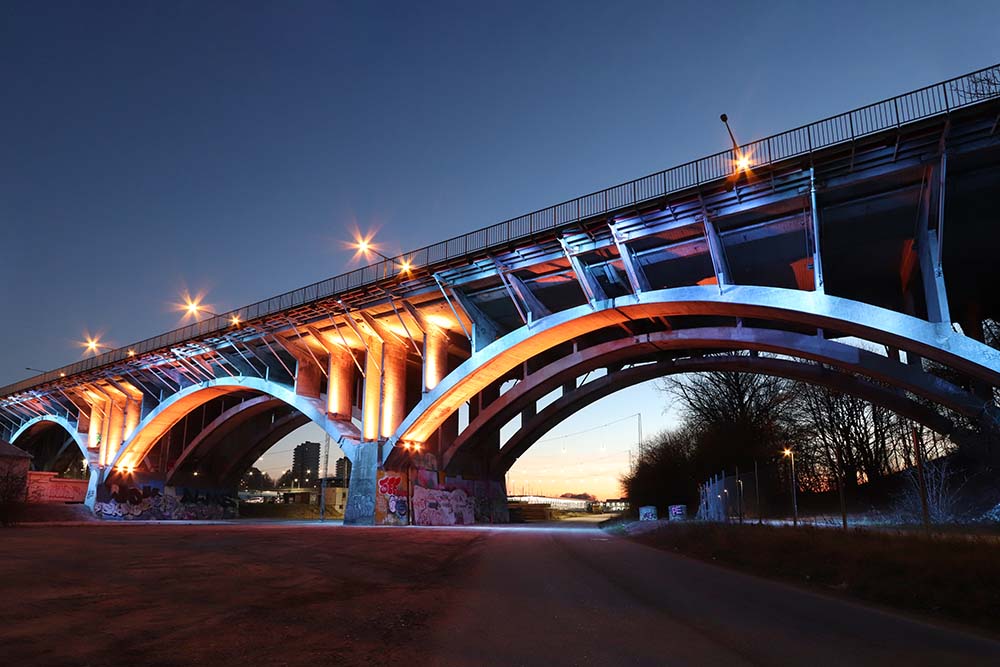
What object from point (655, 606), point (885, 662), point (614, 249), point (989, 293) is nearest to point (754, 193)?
point (614, 249)

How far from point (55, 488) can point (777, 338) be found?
66130mm

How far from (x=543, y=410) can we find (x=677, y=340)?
541 inches

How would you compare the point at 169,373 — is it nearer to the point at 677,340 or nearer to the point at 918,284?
the point at 677,340

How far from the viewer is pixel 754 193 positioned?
24.2 meters

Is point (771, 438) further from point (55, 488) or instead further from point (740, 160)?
point (55, 488)

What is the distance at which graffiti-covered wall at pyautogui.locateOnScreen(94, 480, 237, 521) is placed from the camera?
56.6 meters

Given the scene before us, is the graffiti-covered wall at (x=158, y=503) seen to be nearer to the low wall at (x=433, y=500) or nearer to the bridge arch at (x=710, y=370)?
the low wall at (x=433, y=500)

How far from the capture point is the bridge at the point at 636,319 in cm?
→ 2152

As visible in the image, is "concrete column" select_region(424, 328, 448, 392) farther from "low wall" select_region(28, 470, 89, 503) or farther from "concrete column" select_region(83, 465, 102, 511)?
"low wall" select_region(28, 470, 89, 503)

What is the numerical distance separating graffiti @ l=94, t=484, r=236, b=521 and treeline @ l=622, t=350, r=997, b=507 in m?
40.6

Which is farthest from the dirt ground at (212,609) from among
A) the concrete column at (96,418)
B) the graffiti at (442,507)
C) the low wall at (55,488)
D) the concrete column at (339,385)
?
the low wall at (55,488)

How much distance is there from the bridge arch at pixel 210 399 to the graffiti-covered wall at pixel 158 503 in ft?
7.67

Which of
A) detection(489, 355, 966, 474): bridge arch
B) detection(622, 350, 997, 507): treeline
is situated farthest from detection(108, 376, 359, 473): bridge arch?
detection(622, 350, 997, 507): treeline

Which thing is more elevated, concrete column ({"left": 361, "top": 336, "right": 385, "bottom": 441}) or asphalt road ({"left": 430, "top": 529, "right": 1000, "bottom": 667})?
concrete column ({"left": 361, "top": 336, "right": 385, "bottom": 441})
